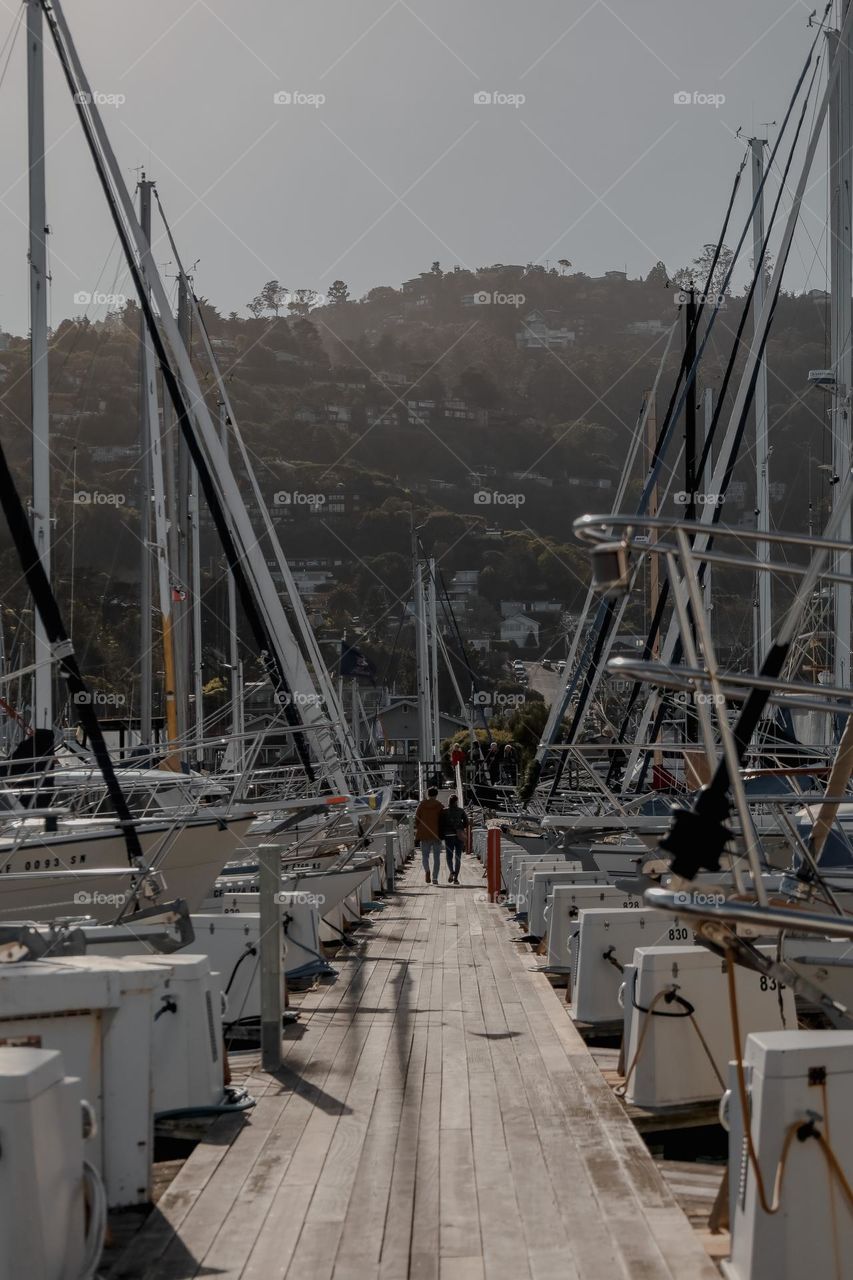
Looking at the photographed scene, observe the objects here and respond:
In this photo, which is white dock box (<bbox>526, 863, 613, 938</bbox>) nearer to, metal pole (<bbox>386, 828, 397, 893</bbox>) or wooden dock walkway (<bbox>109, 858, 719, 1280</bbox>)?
wooden dock walkway (<bbox>109, 858, 719, 1280</bbox>)

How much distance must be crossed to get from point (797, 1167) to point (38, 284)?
42.0ft

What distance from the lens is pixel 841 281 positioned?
47.5 feet

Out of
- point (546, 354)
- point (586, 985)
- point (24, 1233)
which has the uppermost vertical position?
point (546, 354)

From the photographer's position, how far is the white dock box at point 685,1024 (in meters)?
6.86

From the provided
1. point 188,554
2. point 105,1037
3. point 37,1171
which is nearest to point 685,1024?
point 105,1037

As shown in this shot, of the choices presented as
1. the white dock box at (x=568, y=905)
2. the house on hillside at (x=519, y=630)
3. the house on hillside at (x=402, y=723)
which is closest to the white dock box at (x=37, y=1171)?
the white dock box at (x=568, y=905)

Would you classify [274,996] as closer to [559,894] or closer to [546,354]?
[559,894]

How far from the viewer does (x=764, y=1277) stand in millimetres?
4234

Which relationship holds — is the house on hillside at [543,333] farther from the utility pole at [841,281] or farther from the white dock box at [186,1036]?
the white dock box at [186,1036]

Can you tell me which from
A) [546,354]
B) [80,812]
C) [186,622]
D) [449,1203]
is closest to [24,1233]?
[449,1203]

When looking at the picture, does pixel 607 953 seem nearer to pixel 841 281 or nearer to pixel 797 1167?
pixel 797 1167

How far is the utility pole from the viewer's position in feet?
43.5

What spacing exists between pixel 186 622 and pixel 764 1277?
19.9 metres

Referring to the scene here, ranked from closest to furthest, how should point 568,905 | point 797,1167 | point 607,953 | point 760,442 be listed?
1. point 797,1167
2. point 607,953
3. point 568,905
4. point 760,442
